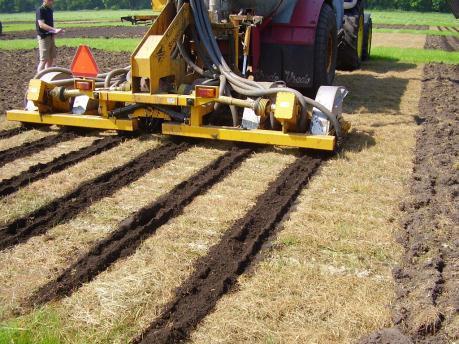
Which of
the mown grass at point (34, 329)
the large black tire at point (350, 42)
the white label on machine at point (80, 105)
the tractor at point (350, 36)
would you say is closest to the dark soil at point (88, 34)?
the tractor at point (350, 36)

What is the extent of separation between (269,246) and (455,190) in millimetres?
2052

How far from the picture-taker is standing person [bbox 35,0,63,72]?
9.27m

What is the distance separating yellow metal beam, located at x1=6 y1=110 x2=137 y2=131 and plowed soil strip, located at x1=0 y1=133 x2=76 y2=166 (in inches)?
7.3

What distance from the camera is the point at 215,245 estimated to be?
12.4 feet

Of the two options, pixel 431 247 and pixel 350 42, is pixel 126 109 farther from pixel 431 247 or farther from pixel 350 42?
pixel 350 42

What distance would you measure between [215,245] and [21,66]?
462 inches

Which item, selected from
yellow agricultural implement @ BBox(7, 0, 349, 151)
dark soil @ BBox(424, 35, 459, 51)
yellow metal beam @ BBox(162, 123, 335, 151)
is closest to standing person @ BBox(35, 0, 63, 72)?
yellow agricultural implement @ BBox(7, 0, 349, 151)

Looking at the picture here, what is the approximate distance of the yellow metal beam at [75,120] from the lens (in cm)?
639

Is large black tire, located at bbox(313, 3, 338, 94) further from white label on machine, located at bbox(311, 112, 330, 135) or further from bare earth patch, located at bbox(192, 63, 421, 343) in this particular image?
bare earth patch, located at bbox(192, 63, 421, 343)

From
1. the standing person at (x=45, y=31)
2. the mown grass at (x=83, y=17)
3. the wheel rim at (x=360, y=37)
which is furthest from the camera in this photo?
the mown grass at (x=83, y=17)

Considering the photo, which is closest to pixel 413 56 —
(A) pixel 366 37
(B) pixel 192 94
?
(A) pixel 366 37

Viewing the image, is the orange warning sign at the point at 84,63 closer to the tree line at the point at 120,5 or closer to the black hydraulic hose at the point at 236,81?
the black hydraulic hose at the point at 236,81

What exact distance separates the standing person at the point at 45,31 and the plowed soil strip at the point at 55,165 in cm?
383

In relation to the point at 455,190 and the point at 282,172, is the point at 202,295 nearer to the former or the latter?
the point at 282,172
